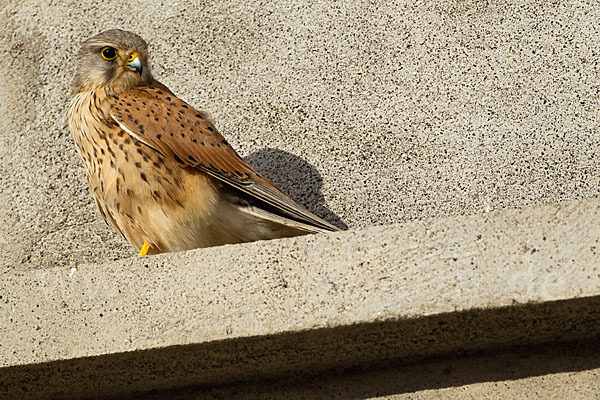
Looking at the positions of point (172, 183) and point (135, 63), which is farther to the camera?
point (135, 63)

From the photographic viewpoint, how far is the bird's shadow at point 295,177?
10.0 feet

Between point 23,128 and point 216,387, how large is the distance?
1.74 m

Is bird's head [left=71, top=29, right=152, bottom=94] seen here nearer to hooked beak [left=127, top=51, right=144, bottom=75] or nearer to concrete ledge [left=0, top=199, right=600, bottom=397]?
hooked beak [left=127, top=51, right=144, bottom=75]

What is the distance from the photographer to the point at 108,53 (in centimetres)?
314

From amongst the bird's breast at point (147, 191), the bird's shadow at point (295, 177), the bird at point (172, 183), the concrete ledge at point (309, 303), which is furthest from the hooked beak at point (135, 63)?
the concrete ledge at point (309, 303)

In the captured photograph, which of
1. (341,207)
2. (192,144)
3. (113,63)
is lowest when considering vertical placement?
(341,207)

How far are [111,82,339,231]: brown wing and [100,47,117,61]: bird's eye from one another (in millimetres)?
307

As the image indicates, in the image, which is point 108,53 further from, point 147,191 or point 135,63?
point 147,191

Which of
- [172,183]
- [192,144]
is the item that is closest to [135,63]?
[192,144]

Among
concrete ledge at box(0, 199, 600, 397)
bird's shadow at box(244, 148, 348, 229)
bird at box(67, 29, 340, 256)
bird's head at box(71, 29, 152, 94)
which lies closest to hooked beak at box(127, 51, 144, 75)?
bird's head at box(71, 29, 152, 94)

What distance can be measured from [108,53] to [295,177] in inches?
34.5

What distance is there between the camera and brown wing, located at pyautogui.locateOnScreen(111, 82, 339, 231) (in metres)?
2.76

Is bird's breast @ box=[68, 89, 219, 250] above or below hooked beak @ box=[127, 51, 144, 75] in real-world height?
below

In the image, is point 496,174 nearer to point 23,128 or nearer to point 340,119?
point 340,119
